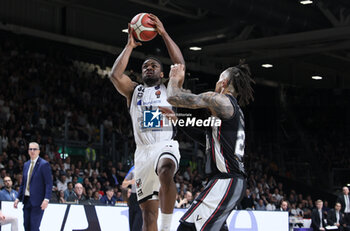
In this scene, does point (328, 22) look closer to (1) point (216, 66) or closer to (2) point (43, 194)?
(1) point (216, 66)

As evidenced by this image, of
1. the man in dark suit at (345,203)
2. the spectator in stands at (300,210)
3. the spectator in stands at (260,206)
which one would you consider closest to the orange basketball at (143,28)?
the spectator in stands at (260,206)

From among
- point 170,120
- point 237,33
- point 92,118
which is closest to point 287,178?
point 237,33

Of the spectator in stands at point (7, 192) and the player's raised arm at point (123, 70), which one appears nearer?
the player's raised arm at point (123, 70)

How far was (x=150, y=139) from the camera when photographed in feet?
22.3

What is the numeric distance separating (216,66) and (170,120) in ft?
58.3

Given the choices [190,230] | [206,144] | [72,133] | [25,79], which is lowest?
[190,230]

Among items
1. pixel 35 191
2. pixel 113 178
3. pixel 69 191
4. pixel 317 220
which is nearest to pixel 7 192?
pixel 69 191

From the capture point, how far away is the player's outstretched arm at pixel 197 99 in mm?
5250

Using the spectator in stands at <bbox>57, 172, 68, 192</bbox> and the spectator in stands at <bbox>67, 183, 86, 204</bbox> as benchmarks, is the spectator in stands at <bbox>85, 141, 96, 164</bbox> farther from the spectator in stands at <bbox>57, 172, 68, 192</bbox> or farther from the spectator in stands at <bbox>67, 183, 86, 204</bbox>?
the spectator in stands at <bbox>67, 183, 86, 204</bbox>

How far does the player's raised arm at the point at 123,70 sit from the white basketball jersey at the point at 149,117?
0.11 meters

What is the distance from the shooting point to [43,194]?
33.9 ft

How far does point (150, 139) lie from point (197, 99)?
1.60 metres

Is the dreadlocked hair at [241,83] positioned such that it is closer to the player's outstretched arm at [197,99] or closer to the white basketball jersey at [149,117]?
the player's outstretched arm at [197,99]

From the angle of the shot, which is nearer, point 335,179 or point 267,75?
point 335,179
